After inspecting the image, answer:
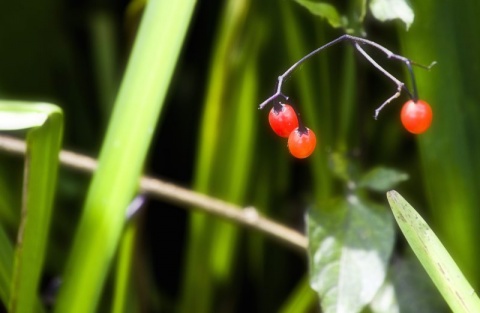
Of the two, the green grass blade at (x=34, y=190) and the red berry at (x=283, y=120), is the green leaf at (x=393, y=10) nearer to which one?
the red berry at (x=283, y=120)

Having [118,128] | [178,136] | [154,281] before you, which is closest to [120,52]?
[178,136]

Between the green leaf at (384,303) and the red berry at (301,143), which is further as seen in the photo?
the green leaf at (384,303)

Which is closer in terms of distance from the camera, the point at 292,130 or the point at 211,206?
the point at 292,130

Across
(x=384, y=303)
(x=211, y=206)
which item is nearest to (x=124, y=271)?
(x=211, y=206)

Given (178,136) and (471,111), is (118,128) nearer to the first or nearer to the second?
(471,111)

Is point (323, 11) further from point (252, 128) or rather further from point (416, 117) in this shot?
point (252, 128)

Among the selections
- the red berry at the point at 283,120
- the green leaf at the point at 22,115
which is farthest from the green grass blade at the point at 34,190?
the red berry at the point at 283,120
